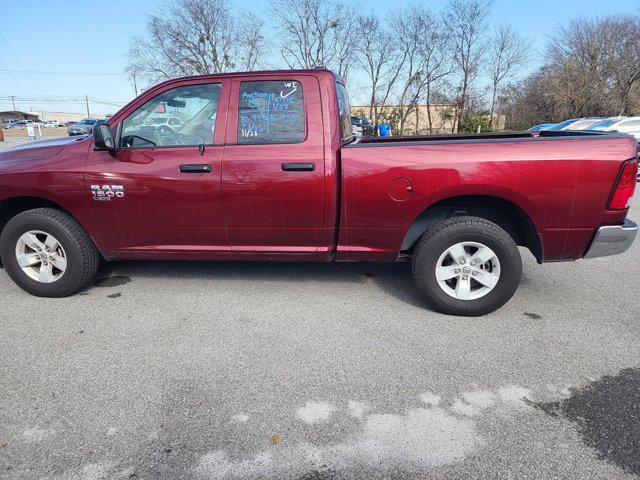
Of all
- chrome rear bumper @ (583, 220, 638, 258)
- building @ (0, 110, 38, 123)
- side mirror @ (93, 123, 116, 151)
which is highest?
building @ (0, 110, 38, 123)

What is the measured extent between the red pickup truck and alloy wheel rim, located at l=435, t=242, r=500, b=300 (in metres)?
0.01

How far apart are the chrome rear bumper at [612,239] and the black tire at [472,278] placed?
578 mm

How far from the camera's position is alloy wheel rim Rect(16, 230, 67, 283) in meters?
3.72

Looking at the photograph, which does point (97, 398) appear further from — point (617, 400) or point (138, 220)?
point (617, 400)

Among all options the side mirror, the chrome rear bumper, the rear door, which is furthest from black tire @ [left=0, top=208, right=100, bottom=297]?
the chrome rear bumper

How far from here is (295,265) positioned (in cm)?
463

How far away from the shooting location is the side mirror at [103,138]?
3343 millimetres

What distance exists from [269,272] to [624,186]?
3.18m

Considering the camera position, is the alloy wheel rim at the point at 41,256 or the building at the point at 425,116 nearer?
the alloy wheel rim at the point at 41,256

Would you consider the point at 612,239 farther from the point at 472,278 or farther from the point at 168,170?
the point at 168,170

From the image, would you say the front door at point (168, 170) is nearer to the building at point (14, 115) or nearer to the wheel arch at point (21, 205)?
the wheel arch at point (21, 205)

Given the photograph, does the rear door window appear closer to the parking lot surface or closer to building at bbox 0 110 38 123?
the parking lot surface

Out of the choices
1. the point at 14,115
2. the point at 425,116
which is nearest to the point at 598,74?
the point at 425,116

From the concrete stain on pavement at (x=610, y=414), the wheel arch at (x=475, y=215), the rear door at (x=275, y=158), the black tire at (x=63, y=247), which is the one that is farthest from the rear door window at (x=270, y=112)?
the concrete stain on pavement at (x=610, y=414)
